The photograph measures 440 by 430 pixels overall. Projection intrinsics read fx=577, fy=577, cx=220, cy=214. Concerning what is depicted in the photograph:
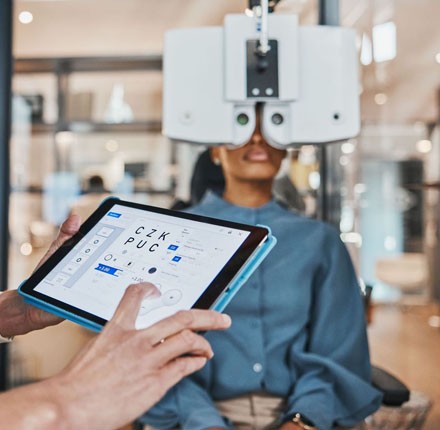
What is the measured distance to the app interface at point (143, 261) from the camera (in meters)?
0.56

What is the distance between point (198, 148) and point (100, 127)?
951mm

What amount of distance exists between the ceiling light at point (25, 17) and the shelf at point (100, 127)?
38cm

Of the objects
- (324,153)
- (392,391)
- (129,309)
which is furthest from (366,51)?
(129,309)

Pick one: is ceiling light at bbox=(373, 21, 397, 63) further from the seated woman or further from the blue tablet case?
the blue tablet case

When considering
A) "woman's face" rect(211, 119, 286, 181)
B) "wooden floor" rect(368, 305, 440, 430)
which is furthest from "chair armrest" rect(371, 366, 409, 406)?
"woman's face" rect(211, 119, 286, 181)

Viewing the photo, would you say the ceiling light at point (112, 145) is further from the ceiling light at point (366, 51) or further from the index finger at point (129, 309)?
the index finger at point (129, 309)

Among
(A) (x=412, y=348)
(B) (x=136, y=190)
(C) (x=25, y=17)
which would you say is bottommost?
(A) (x=412, y=348)

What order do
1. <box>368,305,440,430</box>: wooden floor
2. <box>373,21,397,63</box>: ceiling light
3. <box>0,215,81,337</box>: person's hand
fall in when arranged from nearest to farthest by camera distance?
<box>0,215,81,337</box>: person's hand
<box>368,305,440,430</box>: wooden floor
<box>373,21,397,63</box>: ceiling light

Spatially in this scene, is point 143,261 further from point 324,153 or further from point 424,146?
point 424,146

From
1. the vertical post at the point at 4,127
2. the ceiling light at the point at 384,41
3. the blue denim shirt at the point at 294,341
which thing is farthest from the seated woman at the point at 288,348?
the vertical post at the point at 4,127

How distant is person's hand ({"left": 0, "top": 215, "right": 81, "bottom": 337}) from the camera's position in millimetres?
664

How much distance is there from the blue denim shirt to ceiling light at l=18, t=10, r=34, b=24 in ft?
4.92

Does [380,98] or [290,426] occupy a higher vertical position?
[380,98]

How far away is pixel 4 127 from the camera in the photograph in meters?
1.95
